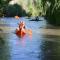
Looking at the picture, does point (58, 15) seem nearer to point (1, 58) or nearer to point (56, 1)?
point (56, 1)

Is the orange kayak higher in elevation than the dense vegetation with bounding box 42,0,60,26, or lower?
lower

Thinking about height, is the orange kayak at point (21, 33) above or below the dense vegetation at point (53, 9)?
below

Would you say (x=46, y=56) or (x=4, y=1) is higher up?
(x=4, y=1)

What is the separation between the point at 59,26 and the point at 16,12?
5243cm

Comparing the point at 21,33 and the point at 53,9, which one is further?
the point at 53,9

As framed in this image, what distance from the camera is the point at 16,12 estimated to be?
9419 centimetres

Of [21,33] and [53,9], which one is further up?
[53,9]

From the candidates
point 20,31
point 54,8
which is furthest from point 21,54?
point 54,8

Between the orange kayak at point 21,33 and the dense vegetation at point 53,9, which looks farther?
the dense vegetation at point 53,9

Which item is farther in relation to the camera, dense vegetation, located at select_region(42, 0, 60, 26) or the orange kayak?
dense vegetation, located at select_region(42, 0, 60, 26)

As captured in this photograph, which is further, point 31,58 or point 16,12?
point 16,12

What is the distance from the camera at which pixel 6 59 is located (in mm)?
14781

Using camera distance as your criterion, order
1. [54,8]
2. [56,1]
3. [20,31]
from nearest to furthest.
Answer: [20,31] < [56,1] < [54,8]

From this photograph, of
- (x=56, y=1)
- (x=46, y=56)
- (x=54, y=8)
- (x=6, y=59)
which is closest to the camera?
(x=6, y=59)
